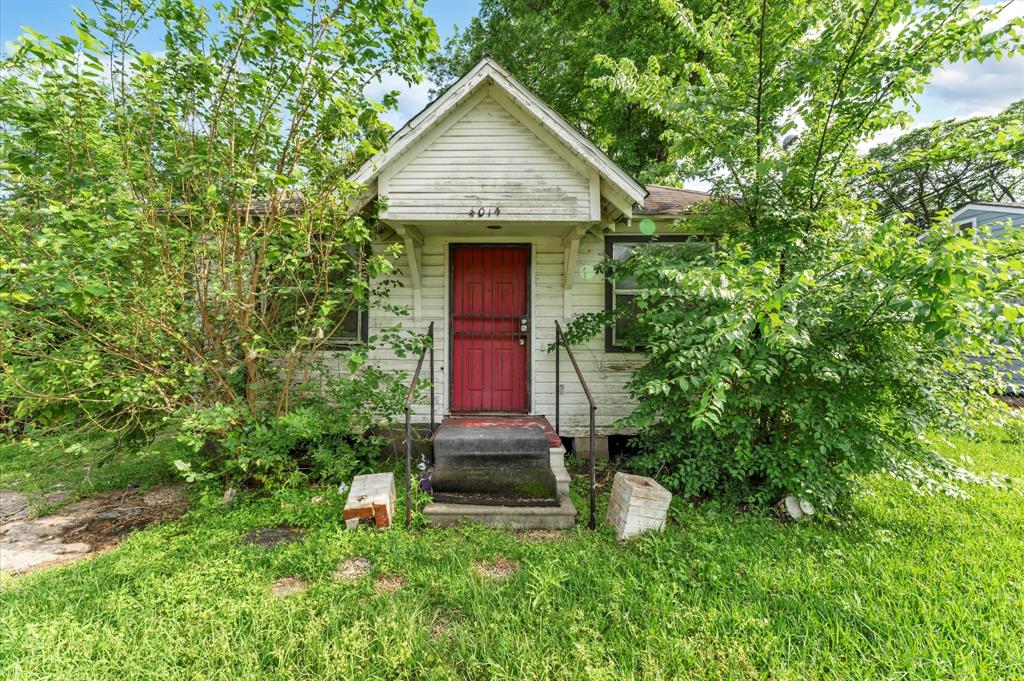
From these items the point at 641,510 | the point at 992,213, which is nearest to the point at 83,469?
the point at 641,510

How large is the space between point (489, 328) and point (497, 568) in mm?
3139

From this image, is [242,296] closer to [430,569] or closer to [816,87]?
[430,569]

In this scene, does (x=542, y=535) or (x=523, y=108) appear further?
(x=523, y=108)

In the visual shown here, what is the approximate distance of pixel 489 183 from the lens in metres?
4.40

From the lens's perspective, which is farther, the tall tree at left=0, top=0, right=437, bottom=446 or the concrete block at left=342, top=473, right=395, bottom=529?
the concrete block at left=342, top=473, right=395, bottom=529

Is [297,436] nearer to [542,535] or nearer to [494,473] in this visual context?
[494,473]

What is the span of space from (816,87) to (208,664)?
5.56 m

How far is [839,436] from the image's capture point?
134 inches

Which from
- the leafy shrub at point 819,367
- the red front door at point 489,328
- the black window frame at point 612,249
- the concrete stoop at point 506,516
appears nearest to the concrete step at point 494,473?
the concrete stoop at point 506,516

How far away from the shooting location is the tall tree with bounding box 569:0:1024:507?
2.97 meters

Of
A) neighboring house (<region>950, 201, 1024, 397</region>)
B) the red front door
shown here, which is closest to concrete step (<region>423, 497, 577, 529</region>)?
the red front door

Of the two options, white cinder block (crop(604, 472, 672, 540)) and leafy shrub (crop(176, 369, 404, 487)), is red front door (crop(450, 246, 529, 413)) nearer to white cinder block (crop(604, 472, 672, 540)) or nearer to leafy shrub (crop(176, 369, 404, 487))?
leafy shrub (crop(176, 369, 404, 487))

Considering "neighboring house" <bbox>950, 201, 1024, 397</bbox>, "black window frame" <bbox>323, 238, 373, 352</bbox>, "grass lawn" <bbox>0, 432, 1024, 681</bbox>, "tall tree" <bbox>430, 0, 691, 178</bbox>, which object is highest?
"tall tree" <bbox>430, 0, 691, 178</bbox>

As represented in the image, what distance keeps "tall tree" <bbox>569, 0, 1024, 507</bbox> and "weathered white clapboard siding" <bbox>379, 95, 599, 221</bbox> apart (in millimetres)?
911
